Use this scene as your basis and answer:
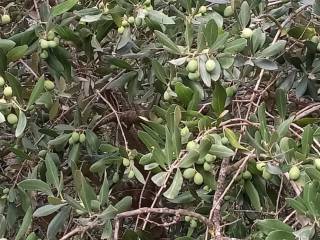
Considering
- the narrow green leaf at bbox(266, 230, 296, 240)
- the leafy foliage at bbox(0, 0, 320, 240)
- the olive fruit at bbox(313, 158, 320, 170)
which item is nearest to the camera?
the narrow green leaf at bbox(266, 230, 296, 240)

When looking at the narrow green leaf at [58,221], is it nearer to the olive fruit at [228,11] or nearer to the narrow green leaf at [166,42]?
the narrow green leaf at [166,42]

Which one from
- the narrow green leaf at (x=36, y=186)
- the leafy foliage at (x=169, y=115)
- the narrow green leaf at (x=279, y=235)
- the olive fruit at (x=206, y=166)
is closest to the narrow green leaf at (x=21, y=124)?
the leafy foliage at (x=169, y=115)

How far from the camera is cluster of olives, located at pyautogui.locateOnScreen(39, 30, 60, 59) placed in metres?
1.82

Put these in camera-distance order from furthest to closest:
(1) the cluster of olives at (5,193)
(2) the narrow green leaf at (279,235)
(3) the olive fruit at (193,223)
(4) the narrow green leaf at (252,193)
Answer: (1) the cluster of olives at (5,193) < (3) the olive fruit at (193,223) < (4) the narrow green leaf at (252,193) < (2) the narrow green leaf at (279,235)

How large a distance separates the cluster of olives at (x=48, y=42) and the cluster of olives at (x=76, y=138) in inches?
11.8

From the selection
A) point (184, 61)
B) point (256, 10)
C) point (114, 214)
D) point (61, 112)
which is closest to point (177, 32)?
point (256, 10)

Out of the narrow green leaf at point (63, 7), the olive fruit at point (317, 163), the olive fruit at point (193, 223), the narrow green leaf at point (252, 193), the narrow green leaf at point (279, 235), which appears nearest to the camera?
the narrow green leaf at point (279, 235)

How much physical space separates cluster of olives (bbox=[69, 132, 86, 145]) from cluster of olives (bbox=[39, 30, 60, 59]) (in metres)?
0.30

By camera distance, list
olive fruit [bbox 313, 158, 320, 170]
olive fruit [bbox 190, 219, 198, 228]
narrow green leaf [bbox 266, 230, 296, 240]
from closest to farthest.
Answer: narrow green leaf [bbox 266, 230, 296, 240], olive fruit [bbox 313, 158, 320, 170], olive fruit [bbox 190, 219, 198, 228]

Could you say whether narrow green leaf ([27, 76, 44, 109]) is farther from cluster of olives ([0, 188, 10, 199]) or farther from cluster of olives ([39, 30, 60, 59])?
cluster of olives ([0, 188, 10, 199])

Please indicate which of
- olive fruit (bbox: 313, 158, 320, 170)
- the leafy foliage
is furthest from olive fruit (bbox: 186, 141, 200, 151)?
olive fruit (bbox: 313, 158, 320, 170)

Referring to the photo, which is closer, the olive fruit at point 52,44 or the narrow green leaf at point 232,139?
Answer: the narrow green leaf at point 232,139

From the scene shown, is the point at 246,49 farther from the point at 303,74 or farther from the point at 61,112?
the point at 61,112

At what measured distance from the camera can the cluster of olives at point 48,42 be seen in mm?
1815
